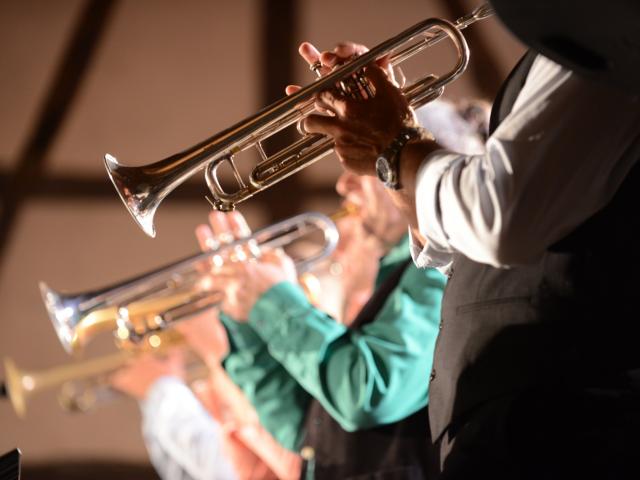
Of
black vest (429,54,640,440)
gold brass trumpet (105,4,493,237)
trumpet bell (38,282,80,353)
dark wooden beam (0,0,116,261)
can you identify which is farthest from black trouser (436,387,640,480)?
dark wooden beam (0,0,116,261)

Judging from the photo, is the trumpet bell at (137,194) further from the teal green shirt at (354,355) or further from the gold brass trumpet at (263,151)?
the teal green shirt at (354,355)

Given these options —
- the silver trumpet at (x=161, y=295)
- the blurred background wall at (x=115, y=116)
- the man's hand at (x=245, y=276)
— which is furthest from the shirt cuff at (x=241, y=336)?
the blurred background wall at (x=115, y=116)

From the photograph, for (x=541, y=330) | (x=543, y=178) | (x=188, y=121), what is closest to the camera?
(x=543, y=178)

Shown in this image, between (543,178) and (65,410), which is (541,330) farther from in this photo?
(65,410)

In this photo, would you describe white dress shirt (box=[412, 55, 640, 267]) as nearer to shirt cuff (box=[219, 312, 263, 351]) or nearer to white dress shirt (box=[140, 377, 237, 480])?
shirt cuff (box=[219, 312, 263, 351])

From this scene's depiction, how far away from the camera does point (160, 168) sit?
1414 mm

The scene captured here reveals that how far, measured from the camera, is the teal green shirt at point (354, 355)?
1582mm

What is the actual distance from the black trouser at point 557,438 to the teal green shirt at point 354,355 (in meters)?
0.58

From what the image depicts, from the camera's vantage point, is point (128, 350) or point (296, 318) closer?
point (296, 318)

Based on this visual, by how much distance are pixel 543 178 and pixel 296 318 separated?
898 millimetres

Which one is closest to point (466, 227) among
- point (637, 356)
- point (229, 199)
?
point (637, 356)

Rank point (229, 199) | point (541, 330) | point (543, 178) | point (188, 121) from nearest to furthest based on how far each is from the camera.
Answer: point (543, 178) < point (541, 330) < point (229, 199) < point (188, 121)

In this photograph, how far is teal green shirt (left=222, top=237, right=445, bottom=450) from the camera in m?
1.58

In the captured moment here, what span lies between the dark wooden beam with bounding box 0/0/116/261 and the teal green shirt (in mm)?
1826
